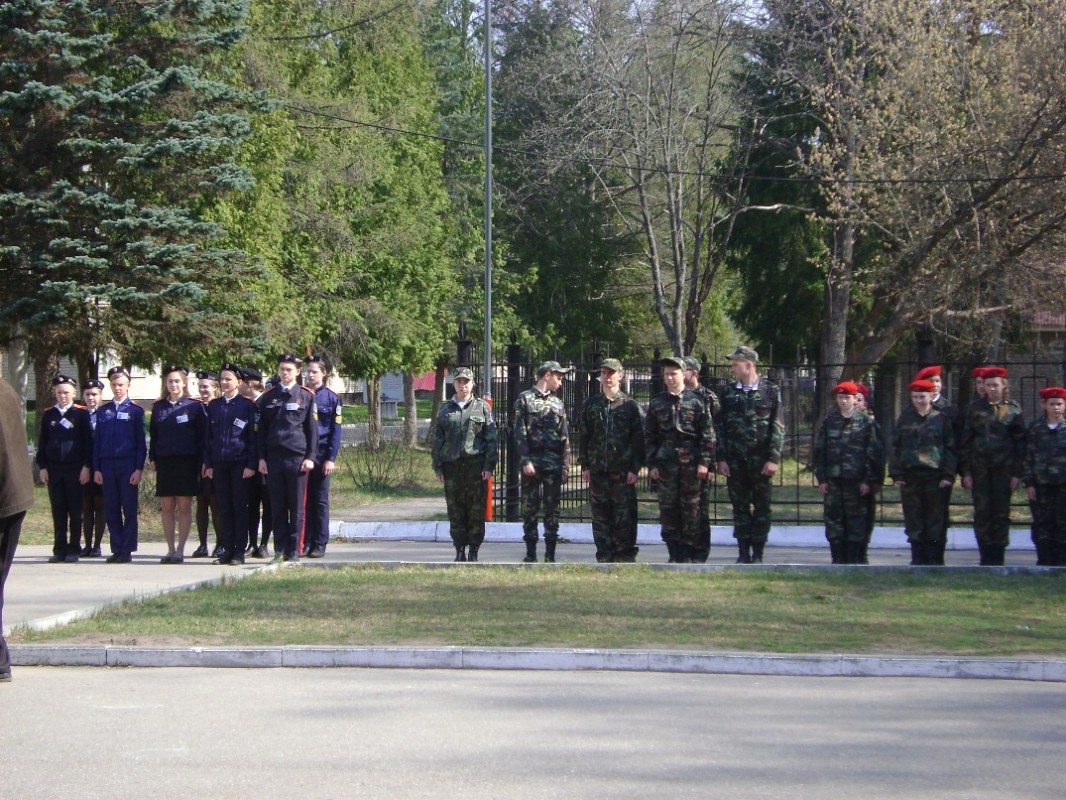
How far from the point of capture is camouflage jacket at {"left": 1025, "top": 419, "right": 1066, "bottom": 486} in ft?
37.6

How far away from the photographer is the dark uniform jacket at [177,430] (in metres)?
12.9

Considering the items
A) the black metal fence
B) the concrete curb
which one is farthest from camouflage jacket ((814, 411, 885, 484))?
the concrete curb

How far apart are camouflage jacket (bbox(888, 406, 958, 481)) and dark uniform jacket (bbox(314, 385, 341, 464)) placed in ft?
19.0

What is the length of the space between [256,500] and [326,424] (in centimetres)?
113

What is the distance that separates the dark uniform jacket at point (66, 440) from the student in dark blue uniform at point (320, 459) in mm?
2436

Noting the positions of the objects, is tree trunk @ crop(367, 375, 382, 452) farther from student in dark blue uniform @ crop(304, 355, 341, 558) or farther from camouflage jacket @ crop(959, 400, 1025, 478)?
camouflage jacket @ crop(959, 400, 1025, 478)

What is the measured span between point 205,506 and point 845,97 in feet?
55.8

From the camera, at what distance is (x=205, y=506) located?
1366cm

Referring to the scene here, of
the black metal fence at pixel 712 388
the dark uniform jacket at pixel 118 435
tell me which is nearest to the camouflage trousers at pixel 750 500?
the black metal fence at pixel 712 388

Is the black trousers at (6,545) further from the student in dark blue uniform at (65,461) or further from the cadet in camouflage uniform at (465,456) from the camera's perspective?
the student in dark blue uniform at (65,461)

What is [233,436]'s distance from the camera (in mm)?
12859

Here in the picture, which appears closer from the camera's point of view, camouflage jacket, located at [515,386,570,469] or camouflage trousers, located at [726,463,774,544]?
camouflage trousers, located at [726,463,774,544]

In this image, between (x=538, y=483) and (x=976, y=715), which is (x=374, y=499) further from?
(x=976, y=715)

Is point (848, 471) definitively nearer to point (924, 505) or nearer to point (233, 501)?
point (924, 505)
